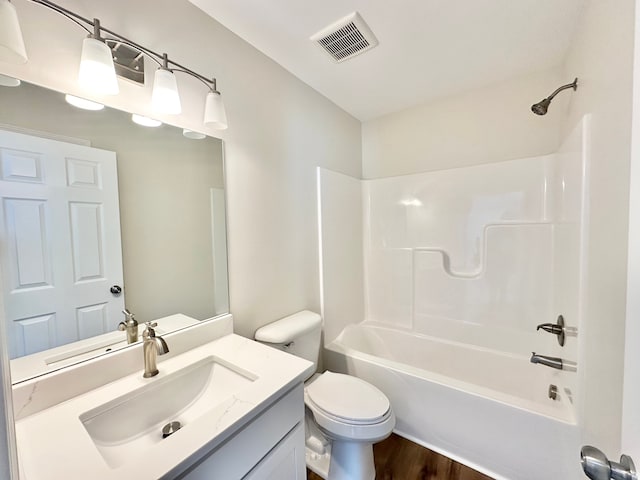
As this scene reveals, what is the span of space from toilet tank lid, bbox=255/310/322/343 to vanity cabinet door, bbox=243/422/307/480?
1.72 ft

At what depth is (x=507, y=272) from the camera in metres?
1.91

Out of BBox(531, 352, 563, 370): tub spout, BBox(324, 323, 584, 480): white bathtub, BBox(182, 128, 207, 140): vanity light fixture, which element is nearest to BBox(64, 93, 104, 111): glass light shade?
BBox(182, 128, 207, 140): vanity light fixture

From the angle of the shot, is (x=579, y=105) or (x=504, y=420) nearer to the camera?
(x=579, y=105)

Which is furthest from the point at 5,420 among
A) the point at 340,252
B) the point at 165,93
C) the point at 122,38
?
the point at 340,252

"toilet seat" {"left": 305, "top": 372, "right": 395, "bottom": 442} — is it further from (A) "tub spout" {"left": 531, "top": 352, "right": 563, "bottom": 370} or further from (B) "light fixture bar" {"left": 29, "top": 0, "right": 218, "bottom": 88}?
(B) "light fixture bar" {"left": 29, "top": 0, "right": 218, "bottom": 88}

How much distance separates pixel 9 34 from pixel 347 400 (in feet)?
5.86

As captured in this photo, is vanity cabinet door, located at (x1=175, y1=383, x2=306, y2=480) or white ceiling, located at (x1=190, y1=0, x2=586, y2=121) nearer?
vanity cabinet door, located at (x1=175, y1=383, x2=306, y2=480)

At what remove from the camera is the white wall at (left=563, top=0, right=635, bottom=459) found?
680 mm

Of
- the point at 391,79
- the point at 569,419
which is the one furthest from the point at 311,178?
the point at 569,419

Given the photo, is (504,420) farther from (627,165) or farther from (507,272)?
(627,165)

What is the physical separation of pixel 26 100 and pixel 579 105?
2154mm

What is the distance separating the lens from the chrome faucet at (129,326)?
1024 millimetres

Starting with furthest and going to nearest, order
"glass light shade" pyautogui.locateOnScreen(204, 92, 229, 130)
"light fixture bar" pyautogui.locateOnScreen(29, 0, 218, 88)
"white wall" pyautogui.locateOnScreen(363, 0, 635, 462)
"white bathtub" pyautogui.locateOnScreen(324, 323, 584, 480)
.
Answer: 1. "white bathtub" pyautogui.locateOnScreen(324, 323, 584, 480)
2. "glass light shade" pyautogui.locateOnScreen(204, 92, 229, 130)
3. "light fixture bar" pyautogui.locateOnScreen(29, 0, 218, 88)
4. "white wall" pyautogui.locateOnScreen(363, 0, 635, 462)

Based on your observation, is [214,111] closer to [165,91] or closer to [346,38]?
[165,91]
